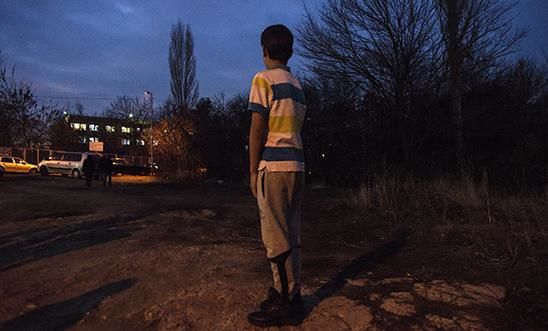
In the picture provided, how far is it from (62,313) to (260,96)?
93.7 inches

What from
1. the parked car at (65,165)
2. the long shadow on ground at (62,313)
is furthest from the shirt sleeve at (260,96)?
the parked car at (65,165)

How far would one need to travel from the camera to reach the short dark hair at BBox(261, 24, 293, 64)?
3203 mm

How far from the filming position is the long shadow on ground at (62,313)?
366cm

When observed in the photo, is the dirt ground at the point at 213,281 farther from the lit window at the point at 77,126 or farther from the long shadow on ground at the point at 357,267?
the lit window at the point at 77,126

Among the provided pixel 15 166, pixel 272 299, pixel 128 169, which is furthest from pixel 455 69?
pixel 15 166

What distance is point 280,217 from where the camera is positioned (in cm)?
311

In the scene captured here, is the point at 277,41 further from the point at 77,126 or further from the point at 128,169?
the point at 77,126

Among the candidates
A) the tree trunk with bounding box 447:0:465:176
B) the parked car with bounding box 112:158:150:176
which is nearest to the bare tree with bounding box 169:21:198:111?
the parked car with bounding box 112:158:150:176

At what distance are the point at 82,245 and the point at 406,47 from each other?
11.3 metres

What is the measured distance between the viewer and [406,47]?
47.5 feet

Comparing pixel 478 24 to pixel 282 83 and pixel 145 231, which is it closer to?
pixel 145 231

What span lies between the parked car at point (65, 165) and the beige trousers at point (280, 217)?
31.4 metres

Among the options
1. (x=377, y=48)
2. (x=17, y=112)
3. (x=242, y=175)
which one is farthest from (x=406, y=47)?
(x=17, y=112)

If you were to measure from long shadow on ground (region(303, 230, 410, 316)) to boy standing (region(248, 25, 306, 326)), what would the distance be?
Result: 0.28 metres
